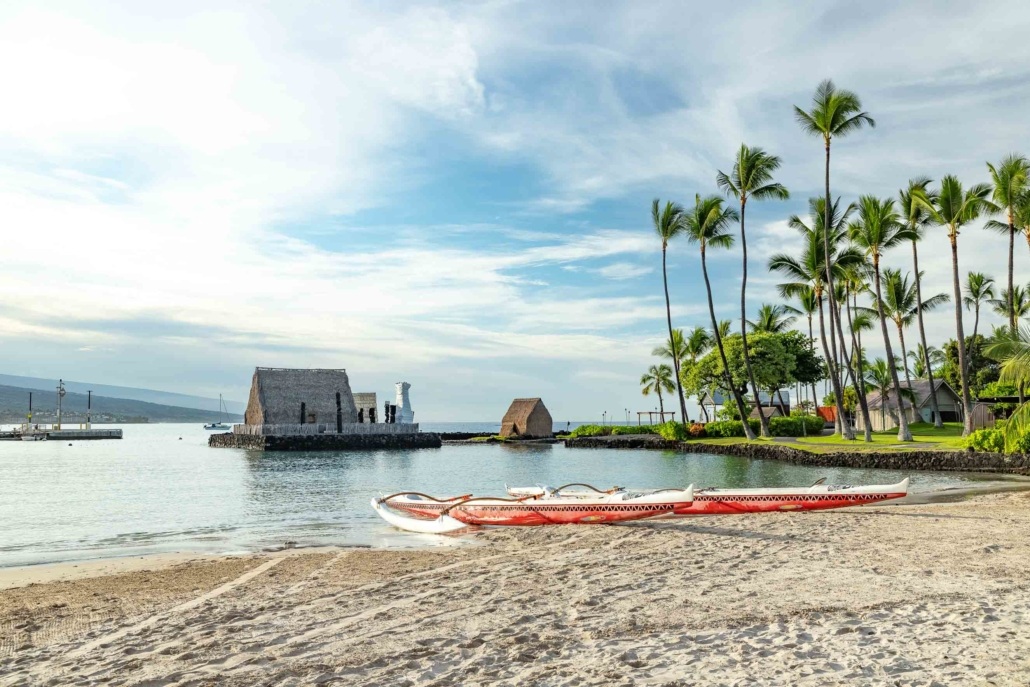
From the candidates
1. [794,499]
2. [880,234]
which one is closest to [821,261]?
[880,234]

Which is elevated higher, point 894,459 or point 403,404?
point 403,404

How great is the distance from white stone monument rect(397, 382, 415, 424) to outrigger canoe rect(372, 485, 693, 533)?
57.8 metres

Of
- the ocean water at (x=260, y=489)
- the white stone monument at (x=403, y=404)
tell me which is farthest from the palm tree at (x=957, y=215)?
the white stone monument at (x=403, y=404)

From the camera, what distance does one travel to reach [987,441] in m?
27.8

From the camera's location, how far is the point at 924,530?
493 inches

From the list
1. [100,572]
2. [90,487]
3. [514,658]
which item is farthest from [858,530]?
[90,487]

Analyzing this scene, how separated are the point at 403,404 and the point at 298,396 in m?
15.3

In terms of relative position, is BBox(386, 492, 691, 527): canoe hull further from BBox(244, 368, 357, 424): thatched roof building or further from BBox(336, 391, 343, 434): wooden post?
BBox(244, 368, 357, 424): thatched roof building

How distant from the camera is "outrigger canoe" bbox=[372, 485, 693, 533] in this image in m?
14.0

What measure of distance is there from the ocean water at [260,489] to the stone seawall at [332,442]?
30.7ft

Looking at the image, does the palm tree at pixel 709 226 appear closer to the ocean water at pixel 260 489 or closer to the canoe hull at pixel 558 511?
the ocean water at pixel 260 489

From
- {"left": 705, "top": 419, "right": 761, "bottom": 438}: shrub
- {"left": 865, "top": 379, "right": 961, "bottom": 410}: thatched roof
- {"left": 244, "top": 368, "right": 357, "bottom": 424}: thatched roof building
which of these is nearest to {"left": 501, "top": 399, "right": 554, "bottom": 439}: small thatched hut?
{"left": 244, "top": 368, "right": 357, "bottom": 424}: thatched roof building

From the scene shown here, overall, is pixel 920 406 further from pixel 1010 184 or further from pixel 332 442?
pixel 332 442

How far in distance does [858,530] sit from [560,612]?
7.29m
